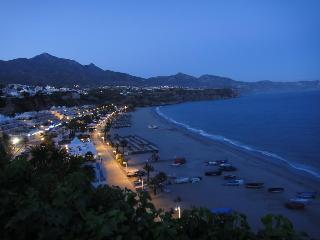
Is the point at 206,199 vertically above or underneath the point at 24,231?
underneath

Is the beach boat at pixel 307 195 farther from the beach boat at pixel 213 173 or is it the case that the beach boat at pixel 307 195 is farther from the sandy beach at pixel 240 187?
the beach boat at pixel 213 173

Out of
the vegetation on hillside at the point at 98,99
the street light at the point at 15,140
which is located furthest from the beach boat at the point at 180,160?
the vegetation on hillside at the point at 98,99

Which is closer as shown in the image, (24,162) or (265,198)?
(24,162)

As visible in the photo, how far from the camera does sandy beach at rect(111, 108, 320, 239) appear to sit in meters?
20.2

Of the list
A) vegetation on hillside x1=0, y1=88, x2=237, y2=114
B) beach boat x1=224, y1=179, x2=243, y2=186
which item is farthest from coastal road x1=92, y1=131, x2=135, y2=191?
vegetation on hillside x1=0, y1=88, x2=237, y2=114

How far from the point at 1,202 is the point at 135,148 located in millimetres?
38447

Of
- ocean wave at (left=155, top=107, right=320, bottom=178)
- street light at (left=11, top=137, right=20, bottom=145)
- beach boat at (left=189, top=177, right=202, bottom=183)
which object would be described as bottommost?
ocean wave at (left=155, top=107, right=320, bottom=178)

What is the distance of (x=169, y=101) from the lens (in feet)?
546

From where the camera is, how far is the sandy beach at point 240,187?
20234 mm

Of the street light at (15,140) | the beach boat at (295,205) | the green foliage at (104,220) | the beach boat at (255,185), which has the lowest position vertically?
the beach boat at (255,185)

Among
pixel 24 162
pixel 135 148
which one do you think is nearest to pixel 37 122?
pixel 135 148

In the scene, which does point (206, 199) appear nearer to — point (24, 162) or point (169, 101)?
point (24, 162)

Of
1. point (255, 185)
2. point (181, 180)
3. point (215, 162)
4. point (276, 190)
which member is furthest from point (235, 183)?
point (215, 162)

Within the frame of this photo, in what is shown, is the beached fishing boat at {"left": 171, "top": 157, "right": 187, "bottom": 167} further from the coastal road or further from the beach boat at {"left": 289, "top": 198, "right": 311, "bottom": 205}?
the beach boat at {"left": 289, "top": 198, "right": 311, "bottom": 205}
